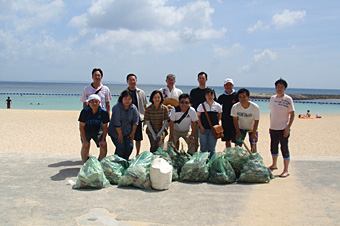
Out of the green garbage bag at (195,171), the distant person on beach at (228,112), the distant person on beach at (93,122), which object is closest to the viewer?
the green garbage bag at (195,171)

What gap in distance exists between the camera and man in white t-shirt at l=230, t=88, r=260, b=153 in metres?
5.49

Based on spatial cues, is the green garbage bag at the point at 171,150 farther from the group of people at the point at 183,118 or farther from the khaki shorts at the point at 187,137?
the khaki shorts at the point at 187,137

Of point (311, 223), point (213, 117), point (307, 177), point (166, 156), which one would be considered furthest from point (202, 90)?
point (311, 223)

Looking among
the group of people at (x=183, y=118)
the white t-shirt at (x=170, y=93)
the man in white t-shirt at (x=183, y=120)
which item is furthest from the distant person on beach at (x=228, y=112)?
the white t-shirt at (x=170, y=93)

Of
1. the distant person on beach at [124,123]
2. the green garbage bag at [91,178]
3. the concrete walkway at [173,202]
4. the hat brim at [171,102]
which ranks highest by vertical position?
the hat brim at [171,102]

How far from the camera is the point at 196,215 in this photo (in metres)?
3.64

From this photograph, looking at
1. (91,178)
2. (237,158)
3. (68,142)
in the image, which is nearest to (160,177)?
(91,178)

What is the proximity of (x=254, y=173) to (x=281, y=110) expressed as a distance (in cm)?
120

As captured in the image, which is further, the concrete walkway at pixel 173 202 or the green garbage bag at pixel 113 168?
the green garbage bag at pixel 113 168

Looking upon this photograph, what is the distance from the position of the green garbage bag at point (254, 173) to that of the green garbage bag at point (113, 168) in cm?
183

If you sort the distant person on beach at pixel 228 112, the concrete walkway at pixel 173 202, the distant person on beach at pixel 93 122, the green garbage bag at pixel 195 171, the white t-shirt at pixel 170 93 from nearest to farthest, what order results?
the concrete walkway at pixel 173 202 → the green garbage bag at pixel 195 171 → the distant person on beach at pixel 93 122 → the distant person on beach at pixel 228 112 → the white t-shirt at pixel 170 93

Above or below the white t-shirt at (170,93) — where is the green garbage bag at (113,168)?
below

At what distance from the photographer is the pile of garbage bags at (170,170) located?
4512 millimetres

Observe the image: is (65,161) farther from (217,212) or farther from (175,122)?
(217,212)
